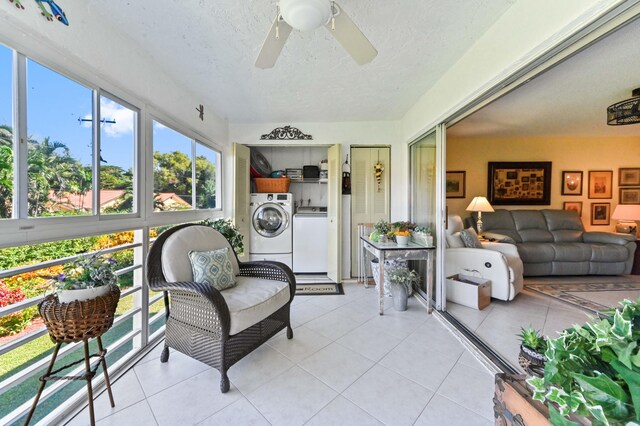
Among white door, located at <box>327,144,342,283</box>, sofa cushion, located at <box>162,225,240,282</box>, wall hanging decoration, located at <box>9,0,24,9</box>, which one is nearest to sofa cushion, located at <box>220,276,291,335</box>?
sofa cushion, located at <box>162,225,240,282</box>

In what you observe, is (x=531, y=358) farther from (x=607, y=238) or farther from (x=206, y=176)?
(x=607, y=238)

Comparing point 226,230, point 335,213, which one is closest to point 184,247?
point 226,230

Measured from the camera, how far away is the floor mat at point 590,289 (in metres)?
2.74

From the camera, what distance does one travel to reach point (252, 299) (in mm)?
1757

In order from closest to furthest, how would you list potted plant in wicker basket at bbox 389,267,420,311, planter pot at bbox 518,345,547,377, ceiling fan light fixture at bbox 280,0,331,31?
ceiling fan light fixture at bbox 280,0,331,31 → planter pot at bbox 518,345,547,377 → potted plant in wicker basket at bbox 389,267,420,311

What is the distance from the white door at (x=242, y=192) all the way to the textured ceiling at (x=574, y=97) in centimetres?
323

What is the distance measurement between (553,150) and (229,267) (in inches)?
225

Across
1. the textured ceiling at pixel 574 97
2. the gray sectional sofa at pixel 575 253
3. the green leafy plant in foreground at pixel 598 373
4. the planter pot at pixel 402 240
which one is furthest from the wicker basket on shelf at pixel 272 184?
the green leafy plant in foreground at pixel 598 373

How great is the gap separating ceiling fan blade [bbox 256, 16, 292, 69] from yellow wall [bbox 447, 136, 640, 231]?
12.7 ft

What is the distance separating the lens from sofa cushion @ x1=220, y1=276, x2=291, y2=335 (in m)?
1.61

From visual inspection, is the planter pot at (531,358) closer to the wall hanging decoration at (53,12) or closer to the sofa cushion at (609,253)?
the wall hanging decoration at (53,12)

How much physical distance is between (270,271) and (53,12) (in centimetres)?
209

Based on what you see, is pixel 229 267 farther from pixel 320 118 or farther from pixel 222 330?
pixel 320 118

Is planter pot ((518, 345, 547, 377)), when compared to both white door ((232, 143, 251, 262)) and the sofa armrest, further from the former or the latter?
the sofa armrest
